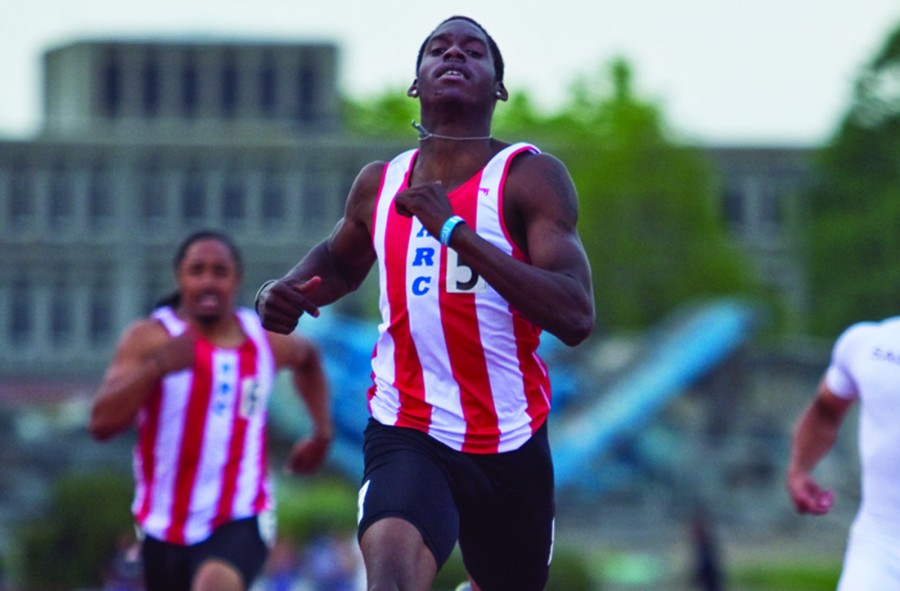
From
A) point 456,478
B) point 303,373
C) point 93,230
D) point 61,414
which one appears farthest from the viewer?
point 93,230

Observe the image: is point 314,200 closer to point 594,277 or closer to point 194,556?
point 594,277

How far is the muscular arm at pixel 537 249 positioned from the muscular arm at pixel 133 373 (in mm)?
3132

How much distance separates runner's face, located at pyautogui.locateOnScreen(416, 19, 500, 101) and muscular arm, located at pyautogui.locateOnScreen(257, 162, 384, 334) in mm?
503

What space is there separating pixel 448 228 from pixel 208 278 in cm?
350

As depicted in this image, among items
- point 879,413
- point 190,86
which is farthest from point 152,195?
point 879,413

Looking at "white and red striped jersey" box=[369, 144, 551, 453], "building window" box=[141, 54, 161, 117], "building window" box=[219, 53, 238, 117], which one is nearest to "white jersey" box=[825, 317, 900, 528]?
"white and red striped jersey" box=[369, 144, 551, 453]

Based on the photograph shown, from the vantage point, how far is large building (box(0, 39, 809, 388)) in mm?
88688

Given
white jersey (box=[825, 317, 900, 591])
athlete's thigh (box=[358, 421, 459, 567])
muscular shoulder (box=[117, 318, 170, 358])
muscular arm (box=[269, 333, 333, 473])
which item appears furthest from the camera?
muscular arm (box=[269, 333, 333, 473])

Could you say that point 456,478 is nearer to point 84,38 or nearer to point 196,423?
point 196,423

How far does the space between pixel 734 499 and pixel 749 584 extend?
1589cm

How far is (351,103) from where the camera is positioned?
10000cm

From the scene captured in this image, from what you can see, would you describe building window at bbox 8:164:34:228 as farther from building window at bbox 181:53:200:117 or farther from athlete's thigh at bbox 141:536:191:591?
athlete's thigh at bbox 141:536:191:591

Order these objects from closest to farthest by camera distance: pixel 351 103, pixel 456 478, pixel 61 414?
pixel 456 478, pixel 61 414, pixel 351 103

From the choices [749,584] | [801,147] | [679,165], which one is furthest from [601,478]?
[801,147]
